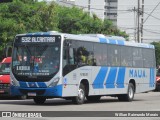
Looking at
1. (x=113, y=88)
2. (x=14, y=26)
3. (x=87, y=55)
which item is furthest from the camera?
(x=14, y=26)

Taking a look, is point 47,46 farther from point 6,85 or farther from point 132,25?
point 132,25

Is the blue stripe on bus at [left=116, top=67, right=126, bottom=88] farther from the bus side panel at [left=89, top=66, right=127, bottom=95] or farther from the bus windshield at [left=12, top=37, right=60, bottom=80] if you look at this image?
the bus windshield at [left=12, top=37, right=60, bottom=80]

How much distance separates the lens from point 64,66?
2159 cm

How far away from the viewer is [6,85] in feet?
89.2

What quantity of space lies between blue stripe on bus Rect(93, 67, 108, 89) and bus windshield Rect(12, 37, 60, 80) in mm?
2952

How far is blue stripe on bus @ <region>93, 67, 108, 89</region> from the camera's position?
78.1 ft

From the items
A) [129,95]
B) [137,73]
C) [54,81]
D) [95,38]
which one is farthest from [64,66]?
[137,73]

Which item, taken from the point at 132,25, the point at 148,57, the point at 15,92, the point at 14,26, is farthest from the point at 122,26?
the point at 15,92

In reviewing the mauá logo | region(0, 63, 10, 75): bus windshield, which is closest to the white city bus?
the mauá logo

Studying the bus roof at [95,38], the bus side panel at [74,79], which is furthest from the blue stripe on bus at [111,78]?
the bus side panel at [74,79]

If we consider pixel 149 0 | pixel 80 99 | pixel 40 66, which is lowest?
pixel 80 99

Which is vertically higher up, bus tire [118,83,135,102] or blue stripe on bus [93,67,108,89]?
blue stripe on bus [93,67,108,89]

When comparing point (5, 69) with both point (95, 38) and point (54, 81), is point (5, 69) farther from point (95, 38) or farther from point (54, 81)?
point (54, 81)

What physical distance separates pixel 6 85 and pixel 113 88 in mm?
5717
